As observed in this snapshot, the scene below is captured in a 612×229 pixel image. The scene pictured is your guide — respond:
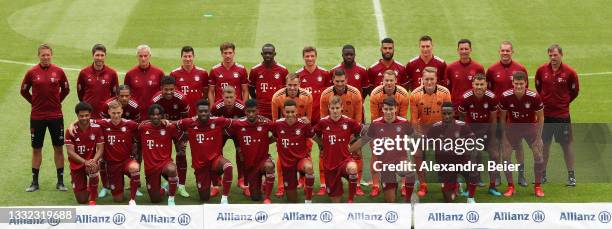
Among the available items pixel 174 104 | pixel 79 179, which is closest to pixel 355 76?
pixel 174 104

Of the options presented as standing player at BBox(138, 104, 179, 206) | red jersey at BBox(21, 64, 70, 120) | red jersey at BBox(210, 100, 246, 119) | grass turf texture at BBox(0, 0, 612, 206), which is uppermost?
grass turf texture at BBox(0, 0, 612, 206)

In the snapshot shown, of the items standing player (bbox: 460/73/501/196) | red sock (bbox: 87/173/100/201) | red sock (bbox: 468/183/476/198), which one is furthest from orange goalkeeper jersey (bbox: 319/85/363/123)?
red sock (bbox: 87/173/100/201)

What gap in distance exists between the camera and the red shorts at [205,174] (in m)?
16.7

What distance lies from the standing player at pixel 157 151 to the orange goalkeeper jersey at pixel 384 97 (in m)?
2.86

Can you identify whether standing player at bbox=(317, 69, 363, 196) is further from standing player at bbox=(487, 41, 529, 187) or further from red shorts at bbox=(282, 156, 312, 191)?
standing player at bbox=(487, 41, 529, 187)

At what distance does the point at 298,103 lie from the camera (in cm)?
1712

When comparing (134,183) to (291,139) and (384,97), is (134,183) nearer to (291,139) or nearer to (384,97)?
(291,139)

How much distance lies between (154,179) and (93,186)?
0.85 meters

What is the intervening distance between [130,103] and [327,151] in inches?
117

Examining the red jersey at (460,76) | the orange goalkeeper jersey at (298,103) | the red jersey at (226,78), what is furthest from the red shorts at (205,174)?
the red jersey at (460,76)

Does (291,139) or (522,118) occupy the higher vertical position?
(522,118)

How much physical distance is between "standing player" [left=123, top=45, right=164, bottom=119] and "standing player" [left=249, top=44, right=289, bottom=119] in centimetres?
151

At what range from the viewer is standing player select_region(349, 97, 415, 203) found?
53.5ft

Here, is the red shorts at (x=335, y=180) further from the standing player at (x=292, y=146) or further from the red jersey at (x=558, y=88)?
the red jersey at (x=558, y=88)
